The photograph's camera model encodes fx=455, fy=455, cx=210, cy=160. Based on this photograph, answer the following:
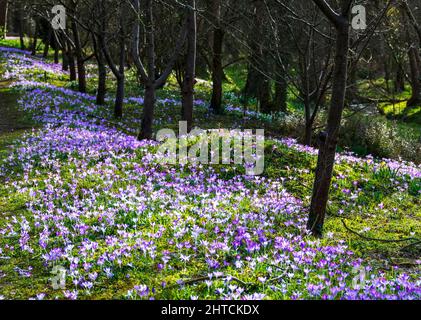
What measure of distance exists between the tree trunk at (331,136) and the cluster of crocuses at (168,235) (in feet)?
1.09

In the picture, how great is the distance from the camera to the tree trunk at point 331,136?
578cm

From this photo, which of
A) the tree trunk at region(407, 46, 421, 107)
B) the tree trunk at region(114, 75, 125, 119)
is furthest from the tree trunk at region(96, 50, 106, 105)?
the tree trunk at region(407, 46, 421, 107)

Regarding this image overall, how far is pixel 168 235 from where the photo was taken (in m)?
6.14

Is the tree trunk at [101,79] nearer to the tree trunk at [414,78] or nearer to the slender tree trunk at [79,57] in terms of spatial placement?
the slender tree trunk at [79,57]

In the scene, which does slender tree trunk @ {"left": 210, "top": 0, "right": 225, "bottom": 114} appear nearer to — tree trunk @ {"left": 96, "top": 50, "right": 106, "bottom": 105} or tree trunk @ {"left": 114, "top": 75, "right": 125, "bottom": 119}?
tree trunk @ {"left": 96, "top": 50, "right": 106, "bottom": 105}

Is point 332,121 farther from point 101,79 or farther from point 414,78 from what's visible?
point 414,78

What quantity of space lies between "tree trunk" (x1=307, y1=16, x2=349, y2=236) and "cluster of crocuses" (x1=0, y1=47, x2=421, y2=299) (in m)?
0.33

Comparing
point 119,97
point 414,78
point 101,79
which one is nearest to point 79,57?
point 101,79

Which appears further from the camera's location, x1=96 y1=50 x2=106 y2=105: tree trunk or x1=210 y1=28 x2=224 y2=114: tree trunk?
x1=210 y1=28 x2=224 y2=114: tree trunk

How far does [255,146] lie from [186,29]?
15.1 ft

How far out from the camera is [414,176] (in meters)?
9.89

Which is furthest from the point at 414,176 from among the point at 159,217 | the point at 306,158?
the point at 159,217

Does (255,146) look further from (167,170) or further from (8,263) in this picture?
(8,263)

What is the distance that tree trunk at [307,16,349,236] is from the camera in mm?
5777
